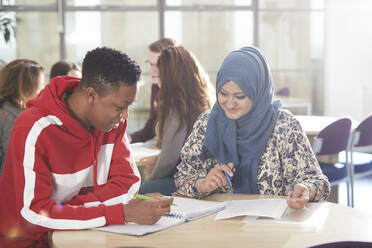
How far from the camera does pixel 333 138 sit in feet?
13.1

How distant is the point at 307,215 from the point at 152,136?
2125 millimetres

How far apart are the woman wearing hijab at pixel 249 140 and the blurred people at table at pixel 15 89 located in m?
1.31

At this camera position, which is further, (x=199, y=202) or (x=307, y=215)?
(x=199, y=202)

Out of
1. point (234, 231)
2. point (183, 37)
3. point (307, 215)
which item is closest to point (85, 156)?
point (234, 231)

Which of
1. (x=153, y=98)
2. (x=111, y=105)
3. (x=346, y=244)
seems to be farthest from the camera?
(x=153, y=98)

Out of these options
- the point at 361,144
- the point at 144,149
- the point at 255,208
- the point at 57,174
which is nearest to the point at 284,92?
the point at 361,144

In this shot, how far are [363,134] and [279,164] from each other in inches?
89.2

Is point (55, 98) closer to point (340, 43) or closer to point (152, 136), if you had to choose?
point (152, 136)

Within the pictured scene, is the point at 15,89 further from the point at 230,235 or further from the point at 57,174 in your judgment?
the point at 230,235

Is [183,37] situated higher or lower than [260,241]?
higher

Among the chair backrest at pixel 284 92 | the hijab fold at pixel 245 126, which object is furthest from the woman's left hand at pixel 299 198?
the chair backrest at pixel 284 92

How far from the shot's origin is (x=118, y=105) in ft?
5.81

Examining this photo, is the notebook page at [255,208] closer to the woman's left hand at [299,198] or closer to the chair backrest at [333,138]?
the woman's left hand at [299,198]

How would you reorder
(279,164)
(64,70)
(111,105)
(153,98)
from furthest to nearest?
(64,70), (153,98), (279,164), (111,105)
